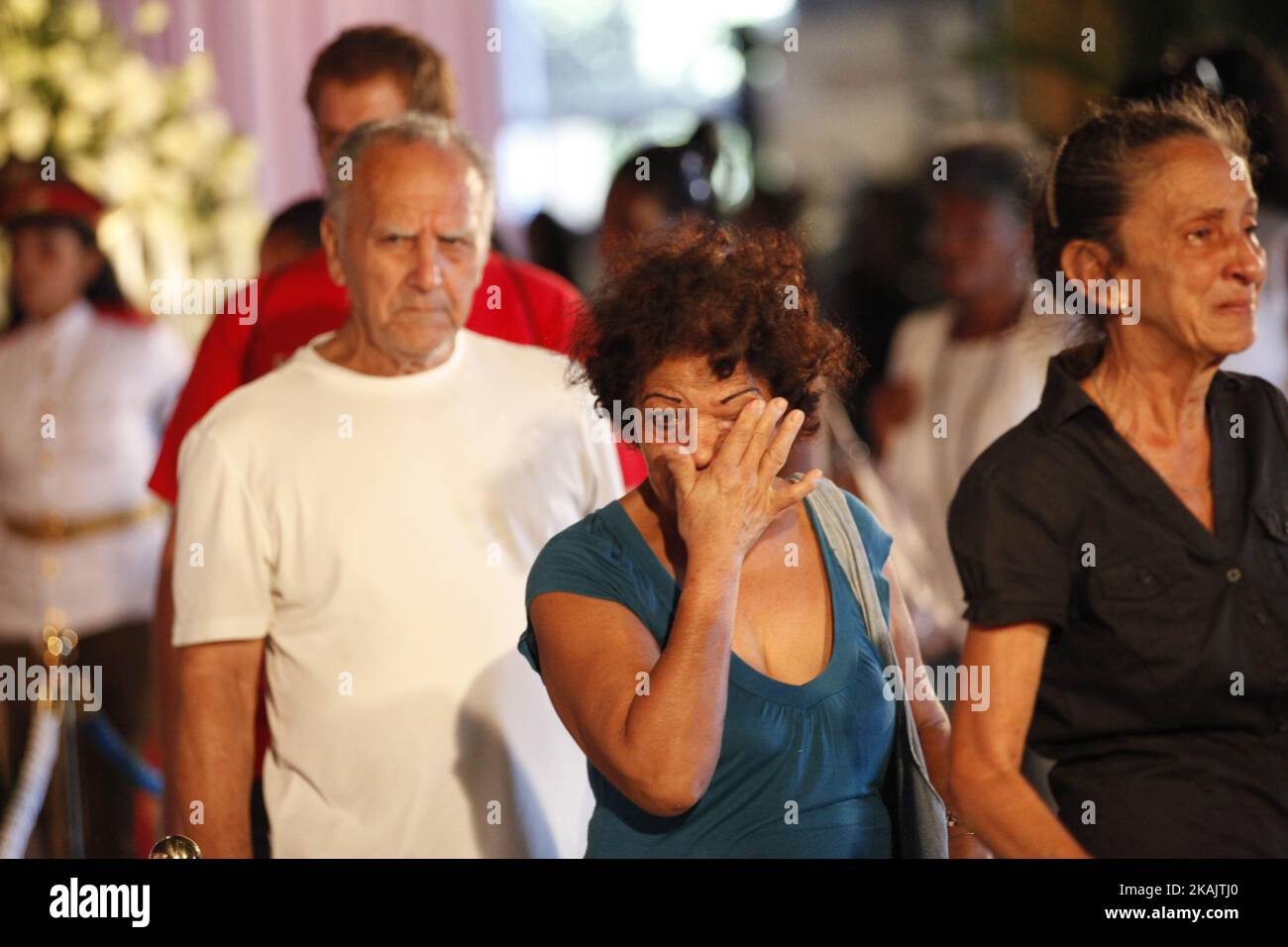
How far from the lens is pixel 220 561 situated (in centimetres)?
230

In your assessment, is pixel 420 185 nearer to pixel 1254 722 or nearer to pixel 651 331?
pixel 651 331

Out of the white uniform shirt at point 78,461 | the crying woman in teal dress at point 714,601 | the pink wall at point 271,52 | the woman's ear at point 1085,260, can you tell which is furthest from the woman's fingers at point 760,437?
the pink wall at point 271,52

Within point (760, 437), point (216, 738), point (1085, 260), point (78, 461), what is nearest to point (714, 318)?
point (760, 437)

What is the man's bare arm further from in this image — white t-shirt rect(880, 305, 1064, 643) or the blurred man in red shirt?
white t-shirt rect(880, 305, 1064, 643)

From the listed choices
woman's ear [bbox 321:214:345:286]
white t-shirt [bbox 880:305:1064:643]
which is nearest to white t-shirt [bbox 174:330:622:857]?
woman's ear [bbox 321:214:345:286]

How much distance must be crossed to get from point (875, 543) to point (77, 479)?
2897mm

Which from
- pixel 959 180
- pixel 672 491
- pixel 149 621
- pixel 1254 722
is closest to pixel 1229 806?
pixel 1254 722

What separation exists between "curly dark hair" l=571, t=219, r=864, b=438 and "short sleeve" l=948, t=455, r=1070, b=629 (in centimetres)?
21

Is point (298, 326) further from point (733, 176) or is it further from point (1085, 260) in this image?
point (733, 176)

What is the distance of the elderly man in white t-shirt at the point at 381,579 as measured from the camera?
231cm

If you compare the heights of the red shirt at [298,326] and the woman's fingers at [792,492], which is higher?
the red shirt at [298,326]

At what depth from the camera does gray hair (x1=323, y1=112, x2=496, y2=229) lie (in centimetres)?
242

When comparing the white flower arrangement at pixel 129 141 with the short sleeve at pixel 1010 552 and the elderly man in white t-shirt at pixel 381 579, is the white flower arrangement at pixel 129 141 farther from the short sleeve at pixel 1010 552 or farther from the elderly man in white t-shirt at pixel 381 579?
the short sleeve at pixel 1010 552
